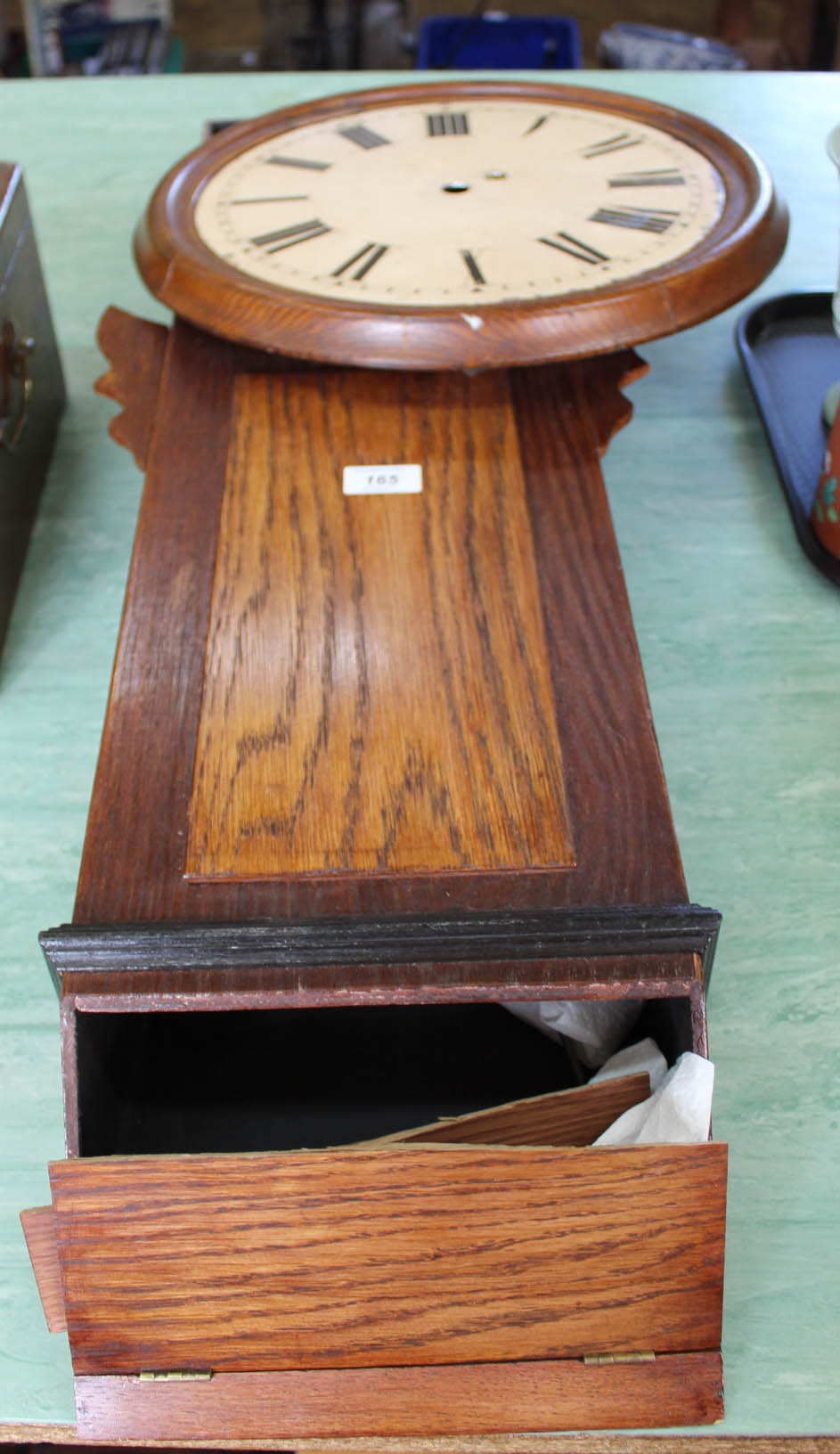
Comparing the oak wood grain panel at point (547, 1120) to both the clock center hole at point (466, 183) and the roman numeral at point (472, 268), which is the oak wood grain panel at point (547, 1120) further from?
the clock center hole at point (466, 183)

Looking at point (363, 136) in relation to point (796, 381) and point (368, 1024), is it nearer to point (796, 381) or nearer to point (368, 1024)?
point (796, 381)

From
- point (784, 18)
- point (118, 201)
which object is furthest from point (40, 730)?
point (784, 18)

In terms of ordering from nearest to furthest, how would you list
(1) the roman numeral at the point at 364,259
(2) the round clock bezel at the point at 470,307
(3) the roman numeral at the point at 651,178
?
(2) the round clock bezel at the point at 470,307
(1) the roman numeral at the point at 364,259
(3) the roman numeral at the point at 651,178

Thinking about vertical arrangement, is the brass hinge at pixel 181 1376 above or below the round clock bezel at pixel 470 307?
below

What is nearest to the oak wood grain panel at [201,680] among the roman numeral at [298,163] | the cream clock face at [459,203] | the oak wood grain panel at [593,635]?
the oak wood grain panel at [593,635]

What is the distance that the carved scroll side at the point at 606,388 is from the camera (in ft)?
4.54

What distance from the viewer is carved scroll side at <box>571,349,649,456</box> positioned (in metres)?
1.38

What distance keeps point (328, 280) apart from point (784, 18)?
4.36 meters

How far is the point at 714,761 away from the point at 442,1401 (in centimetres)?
66

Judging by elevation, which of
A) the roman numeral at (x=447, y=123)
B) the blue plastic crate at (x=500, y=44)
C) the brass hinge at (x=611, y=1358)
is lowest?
the brass hinge at (x=611, y=1358)

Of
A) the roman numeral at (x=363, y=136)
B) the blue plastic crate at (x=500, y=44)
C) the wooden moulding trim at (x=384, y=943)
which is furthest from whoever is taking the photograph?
the blue plastic crate at (x=500, y=44)

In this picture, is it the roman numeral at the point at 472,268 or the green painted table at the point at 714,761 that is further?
the roman numeral at the point at 472,268

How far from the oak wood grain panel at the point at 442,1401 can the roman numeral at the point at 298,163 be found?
4.31 feet

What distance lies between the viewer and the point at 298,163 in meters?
1.67
